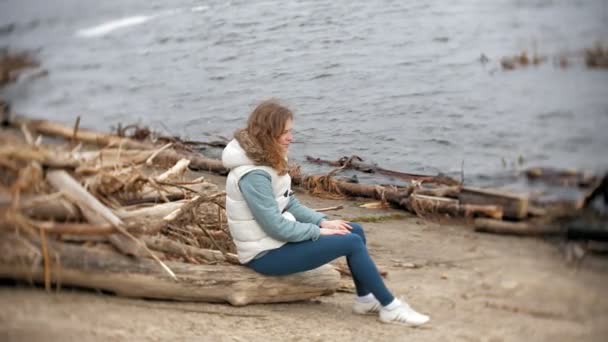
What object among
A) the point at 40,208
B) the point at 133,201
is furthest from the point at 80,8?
the point at 40,208

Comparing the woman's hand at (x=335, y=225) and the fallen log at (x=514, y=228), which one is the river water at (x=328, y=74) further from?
the woman's hand at (x=335, y=225)

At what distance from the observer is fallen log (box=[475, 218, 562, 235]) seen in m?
5.39

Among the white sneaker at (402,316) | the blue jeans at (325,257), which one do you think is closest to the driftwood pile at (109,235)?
the blue jeans at (325,257)

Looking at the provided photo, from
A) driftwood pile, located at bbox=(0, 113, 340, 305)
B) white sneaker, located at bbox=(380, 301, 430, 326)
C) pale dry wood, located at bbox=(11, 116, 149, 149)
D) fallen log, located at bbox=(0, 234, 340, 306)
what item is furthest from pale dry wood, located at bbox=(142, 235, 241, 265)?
pale dry wood, located at bbox=(11, 116, 149, 149)

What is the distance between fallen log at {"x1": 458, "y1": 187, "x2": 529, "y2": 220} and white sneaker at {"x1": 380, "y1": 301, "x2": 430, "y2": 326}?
2.04 m

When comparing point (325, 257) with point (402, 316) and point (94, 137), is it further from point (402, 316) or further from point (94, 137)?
point (94, 137)

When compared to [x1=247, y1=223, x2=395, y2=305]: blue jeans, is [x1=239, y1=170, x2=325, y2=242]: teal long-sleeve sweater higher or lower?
higher

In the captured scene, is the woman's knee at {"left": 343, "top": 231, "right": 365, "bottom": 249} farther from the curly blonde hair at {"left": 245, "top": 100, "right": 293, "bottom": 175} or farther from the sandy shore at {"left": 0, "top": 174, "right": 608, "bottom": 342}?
the curly blonde hair at {"left": 245, "top": 100, "right": 293, "bottom": 175}

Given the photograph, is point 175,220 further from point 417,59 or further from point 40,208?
point 417,59

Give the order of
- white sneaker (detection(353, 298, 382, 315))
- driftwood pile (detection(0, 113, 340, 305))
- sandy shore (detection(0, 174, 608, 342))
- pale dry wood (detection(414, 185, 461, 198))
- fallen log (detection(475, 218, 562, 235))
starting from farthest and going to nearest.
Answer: pale dry wood (detection(414, 185, 461, 198)), fallen log (detection(475, 218, 562, 235)), white sneaker (detection(353, 298, 382, 315)), driftwood pile (detection(0, 113, 340, 305)), sandy shore (detection(0, 174, 608, 342))

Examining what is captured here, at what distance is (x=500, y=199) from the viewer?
21.2 feet

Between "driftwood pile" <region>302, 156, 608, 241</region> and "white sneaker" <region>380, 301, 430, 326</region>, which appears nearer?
"white sneaker" <region>380, 301, 430, 326</region>

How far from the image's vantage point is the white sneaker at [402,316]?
4.16m

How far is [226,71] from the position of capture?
895 centimetres
